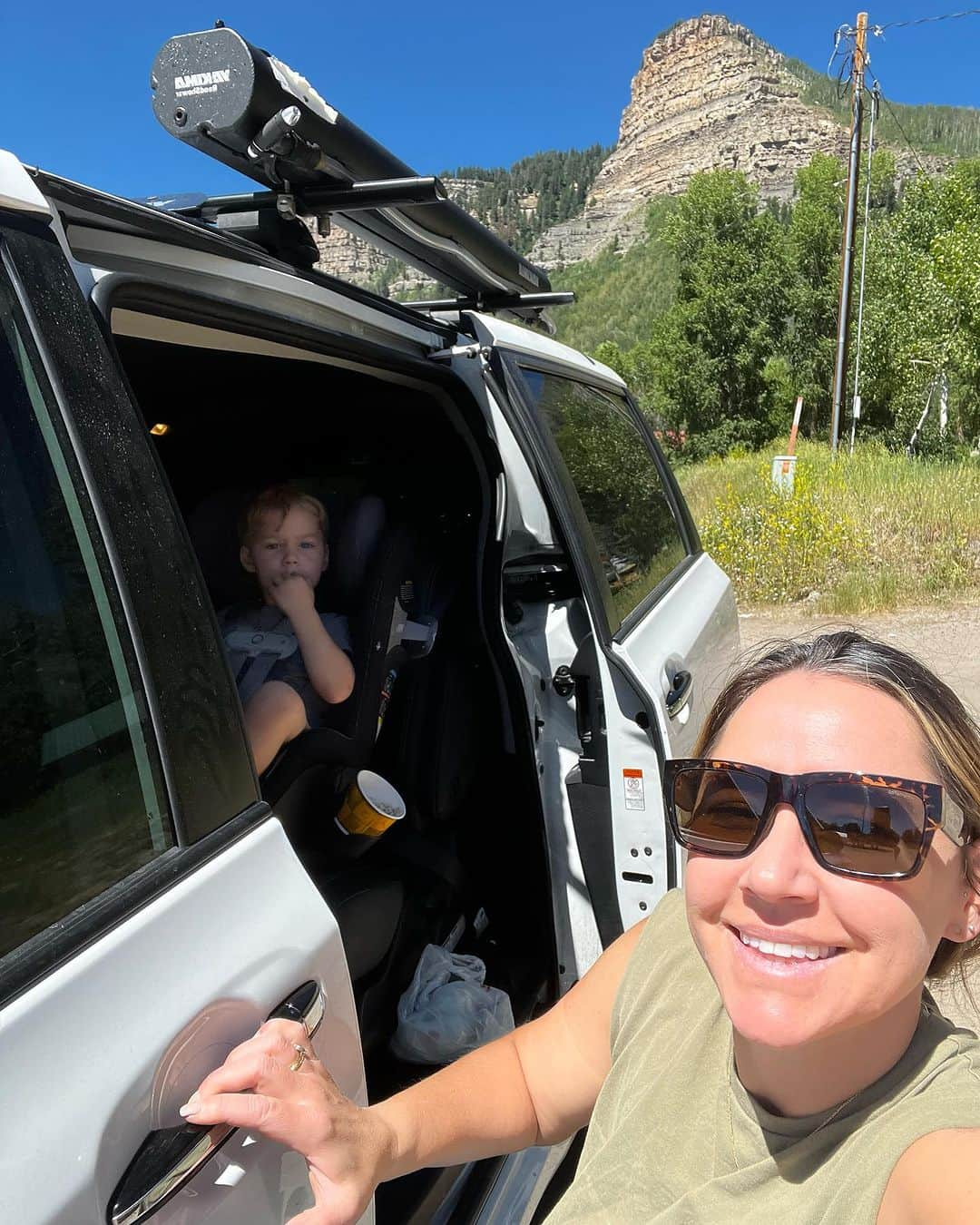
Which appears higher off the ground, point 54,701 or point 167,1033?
point 54,701

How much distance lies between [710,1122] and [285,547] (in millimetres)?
1812

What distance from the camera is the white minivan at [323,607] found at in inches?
38.9

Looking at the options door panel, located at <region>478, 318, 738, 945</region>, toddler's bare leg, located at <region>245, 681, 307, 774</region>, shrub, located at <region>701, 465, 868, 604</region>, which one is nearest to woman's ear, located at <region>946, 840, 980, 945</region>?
door panel, located at <region>478, 318, 738, 945</region>

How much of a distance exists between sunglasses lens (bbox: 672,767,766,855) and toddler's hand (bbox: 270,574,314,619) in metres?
1.57

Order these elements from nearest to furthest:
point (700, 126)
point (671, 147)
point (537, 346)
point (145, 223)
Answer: point (145, 223) → point (537, 346) → point (700, 126) → point (671, 147)

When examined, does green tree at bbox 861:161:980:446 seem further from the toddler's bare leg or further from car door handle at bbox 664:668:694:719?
the toddler's bare leg

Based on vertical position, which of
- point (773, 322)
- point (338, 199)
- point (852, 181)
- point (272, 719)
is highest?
point (852, 181)

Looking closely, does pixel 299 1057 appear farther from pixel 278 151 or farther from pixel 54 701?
pixel 278 151

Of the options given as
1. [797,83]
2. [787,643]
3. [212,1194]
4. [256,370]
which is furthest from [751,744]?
[797,83]

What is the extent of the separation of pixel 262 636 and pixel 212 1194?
66.2 inches

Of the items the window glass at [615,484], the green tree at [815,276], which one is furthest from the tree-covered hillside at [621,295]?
the window glass at [615,484]

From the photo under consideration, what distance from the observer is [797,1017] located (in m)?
0.99

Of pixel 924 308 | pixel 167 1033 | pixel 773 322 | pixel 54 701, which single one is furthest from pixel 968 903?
pixel 773 322

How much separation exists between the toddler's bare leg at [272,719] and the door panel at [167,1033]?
1117 mm
